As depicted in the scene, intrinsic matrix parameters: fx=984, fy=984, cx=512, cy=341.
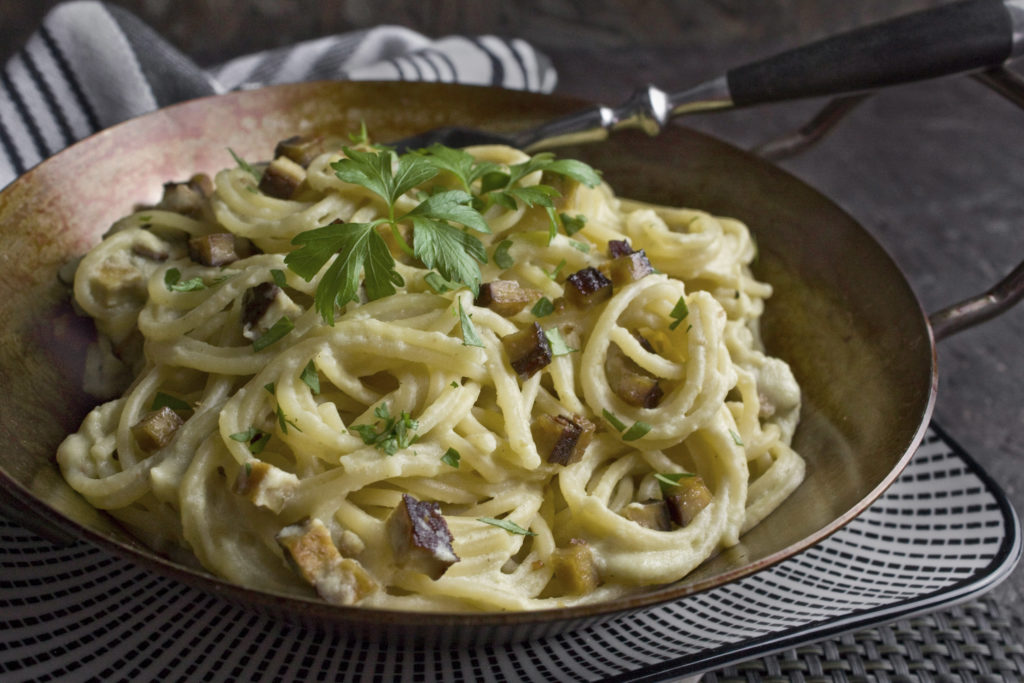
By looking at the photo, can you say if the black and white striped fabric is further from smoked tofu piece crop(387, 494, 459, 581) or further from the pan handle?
the pan handle

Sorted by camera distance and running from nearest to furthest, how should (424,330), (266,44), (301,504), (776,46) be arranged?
(301,504) → (424,330) → (266,44) → (776,46)

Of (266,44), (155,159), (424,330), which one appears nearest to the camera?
(424,330)

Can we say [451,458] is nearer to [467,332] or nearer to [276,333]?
[467,332]

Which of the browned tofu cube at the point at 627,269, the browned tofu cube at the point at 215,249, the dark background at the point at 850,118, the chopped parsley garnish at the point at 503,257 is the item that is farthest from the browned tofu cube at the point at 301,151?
the dark background at the point at 850,118

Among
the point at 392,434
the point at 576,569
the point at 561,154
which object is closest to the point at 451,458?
the point at 392,434

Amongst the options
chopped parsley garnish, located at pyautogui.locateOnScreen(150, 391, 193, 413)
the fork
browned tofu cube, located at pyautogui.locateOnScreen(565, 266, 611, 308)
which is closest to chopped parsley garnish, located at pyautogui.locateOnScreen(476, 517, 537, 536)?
browned tofu cube, located at pyautogui.locateOnScreen(565, 266, 611, 308)

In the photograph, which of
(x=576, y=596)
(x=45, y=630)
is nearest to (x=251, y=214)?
(x=45, y=630)

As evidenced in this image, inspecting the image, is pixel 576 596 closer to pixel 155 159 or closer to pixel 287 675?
pixel 287 675

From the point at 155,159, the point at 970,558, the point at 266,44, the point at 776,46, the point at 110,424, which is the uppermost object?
the point at 155,159
